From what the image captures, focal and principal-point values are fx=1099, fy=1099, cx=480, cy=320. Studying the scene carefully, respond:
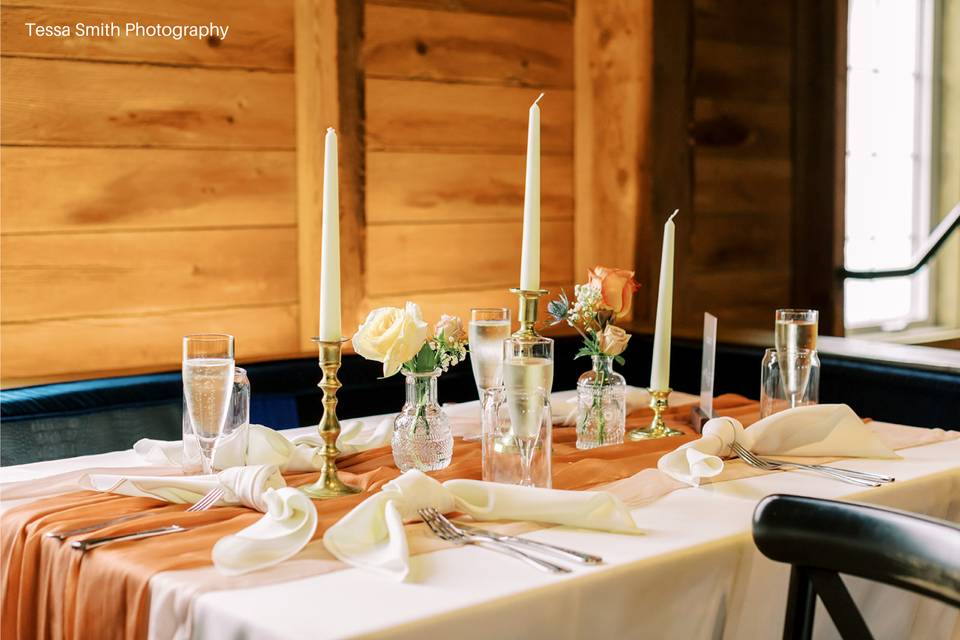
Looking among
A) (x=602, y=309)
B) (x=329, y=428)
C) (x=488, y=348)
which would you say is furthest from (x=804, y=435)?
(x=329, y=428)

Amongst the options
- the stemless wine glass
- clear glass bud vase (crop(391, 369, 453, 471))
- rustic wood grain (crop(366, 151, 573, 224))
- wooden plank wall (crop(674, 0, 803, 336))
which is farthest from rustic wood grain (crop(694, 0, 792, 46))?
the stemless wine glass

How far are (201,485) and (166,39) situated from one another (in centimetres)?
166

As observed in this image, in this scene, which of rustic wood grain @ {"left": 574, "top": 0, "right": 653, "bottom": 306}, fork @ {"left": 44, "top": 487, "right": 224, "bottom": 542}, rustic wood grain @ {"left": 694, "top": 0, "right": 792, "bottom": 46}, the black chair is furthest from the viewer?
rustic wood grain @ {"left": 694, "top": 0, "right": 792, "bottom": 46}

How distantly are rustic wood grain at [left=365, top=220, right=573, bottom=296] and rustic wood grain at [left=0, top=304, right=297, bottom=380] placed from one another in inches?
12.3

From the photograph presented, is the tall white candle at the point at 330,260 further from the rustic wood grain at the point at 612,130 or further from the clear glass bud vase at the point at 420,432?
the rustic wood grain at the point at 612,130

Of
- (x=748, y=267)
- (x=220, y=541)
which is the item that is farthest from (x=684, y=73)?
(x=220, y=541)

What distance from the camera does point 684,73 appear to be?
344 cm

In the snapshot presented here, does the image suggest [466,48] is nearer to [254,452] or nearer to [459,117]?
[459,117]

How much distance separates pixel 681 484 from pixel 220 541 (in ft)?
1.94

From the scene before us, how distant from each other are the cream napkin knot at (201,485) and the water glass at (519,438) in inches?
9.8

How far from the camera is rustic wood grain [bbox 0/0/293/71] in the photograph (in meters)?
2.44

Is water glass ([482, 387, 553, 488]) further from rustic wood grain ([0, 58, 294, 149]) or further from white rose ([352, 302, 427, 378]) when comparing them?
rustic wood grain ([0, 58, 294, 149])

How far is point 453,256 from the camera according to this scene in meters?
3.19

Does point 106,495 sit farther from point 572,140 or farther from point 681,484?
point 572,140
